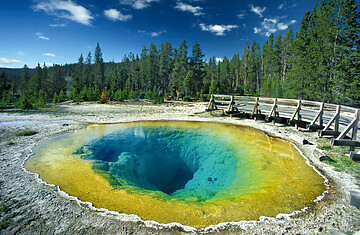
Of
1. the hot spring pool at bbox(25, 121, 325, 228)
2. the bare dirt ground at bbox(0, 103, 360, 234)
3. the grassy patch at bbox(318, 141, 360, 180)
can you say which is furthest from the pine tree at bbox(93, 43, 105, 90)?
the grassy patch at bbox(318, 141, 360, 180)

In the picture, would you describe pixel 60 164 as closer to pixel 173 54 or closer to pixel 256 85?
pixel 173 54

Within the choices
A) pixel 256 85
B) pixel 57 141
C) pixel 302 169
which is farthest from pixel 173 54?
pixel 302 169

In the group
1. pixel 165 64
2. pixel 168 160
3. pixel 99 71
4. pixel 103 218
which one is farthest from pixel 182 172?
pixel 99 71

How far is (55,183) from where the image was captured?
5734 millimetres

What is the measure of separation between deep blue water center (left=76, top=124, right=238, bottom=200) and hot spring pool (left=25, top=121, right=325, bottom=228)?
0.04 m

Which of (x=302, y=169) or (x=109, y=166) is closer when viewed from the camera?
(x=302, y=169)

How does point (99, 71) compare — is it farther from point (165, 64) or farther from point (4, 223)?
point (4, 223)

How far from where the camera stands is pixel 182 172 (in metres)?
9.60

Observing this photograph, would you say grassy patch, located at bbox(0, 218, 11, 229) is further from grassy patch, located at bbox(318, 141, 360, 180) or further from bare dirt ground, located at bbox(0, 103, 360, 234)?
grassy patch, located at bbox(318, 141, 360, 180)

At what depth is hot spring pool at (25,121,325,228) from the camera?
15.5 feet

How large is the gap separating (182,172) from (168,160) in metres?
1.32

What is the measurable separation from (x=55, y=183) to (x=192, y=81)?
1583 inches

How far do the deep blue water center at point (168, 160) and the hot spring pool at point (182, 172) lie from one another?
42mm

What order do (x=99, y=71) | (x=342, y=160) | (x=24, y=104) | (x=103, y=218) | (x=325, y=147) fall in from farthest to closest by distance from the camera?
(x=99, y=71) < (x=24, y=104) < (x=325, y=147) < (x=342, y=160) < (x=103, y=218)
